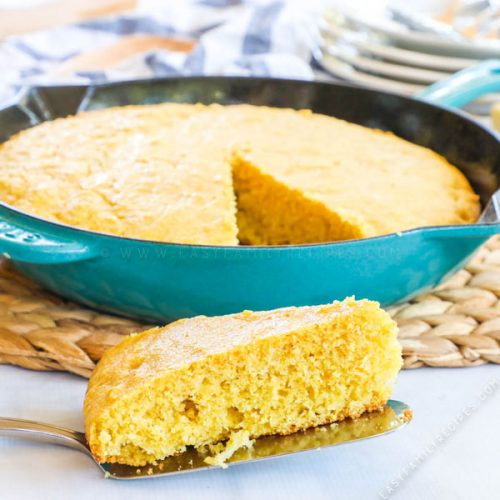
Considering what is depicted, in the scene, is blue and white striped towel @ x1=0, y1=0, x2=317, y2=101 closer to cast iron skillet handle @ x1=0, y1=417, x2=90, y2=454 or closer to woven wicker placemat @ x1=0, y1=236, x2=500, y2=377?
woven wicker placemat @ x1=0, y1=236, x2=500, y2=377

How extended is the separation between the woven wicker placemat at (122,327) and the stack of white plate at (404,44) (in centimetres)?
142

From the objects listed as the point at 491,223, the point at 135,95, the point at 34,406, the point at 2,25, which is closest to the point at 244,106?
the point at 135,95

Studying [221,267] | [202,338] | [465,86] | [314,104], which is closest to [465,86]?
[465,86]

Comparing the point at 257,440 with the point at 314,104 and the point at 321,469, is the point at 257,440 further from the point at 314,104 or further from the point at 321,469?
the point at 314,104

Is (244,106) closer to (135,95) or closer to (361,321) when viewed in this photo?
(135,95)

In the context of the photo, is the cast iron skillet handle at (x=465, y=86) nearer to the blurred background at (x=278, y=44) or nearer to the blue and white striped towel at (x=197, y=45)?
the blurred background at (x=278, y=44)

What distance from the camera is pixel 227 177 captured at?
6.98ft

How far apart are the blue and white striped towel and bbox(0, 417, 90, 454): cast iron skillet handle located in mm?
1774

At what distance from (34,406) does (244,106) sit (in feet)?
4.52

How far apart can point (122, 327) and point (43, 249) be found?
1.00 ft

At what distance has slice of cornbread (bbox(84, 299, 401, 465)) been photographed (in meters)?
1.34

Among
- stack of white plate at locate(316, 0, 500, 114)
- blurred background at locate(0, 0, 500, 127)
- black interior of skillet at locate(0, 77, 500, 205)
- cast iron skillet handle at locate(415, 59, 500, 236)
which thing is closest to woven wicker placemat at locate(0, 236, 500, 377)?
black interior of skillet at locate(0, 77, 500, 205)

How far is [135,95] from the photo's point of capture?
2.67 meters

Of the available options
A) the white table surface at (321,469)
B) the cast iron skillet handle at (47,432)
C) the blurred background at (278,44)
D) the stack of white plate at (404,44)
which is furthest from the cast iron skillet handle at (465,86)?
the cast iron skillet handle at (47,432)
